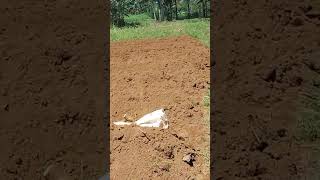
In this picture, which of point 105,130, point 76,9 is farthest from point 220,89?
point 76,9

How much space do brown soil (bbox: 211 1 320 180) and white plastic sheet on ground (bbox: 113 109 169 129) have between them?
3.47 ft

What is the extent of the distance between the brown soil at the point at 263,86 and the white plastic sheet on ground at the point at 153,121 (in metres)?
1.06

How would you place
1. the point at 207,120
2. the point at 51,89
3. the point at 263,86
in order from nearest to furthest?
the point at 263,86 < the point at 51,89 < the point at 207,120

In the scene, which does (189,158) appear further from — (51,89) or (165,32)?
(165,32)

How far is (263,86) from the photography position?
4625 mm

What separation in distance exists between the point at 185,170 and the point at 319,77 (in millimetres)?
1732

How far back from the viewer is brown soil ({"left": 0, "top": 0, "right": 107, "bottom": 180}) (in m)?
4.84

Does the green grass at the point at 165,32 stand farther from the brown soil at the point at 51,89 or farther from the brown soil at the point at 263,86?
the brown soil at the point at 263,86

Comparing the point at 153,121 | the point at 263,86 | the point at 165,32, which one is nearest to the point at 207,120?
the point at 153,121

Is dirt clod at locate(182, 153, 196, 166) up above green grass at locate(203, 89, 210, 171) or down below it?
below

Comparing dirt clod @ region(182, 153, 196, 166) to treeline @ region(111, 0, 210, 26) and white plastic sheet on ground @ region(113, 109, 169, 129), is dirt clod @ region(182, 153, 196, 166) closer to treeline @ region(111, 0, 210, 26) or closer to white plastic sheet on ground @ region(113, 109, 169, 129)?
white plastic sheet on ground @ region(113, 109, 169, 129)

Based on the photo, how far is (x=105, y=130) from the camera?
5.40m

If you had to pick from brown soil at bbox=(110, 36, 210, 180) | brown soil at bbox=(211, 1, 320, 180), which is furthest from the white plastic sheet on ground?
brown soil at bbox=(211, 1, 320, 180)

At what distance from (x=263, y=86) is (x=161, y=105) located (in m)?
2.07
